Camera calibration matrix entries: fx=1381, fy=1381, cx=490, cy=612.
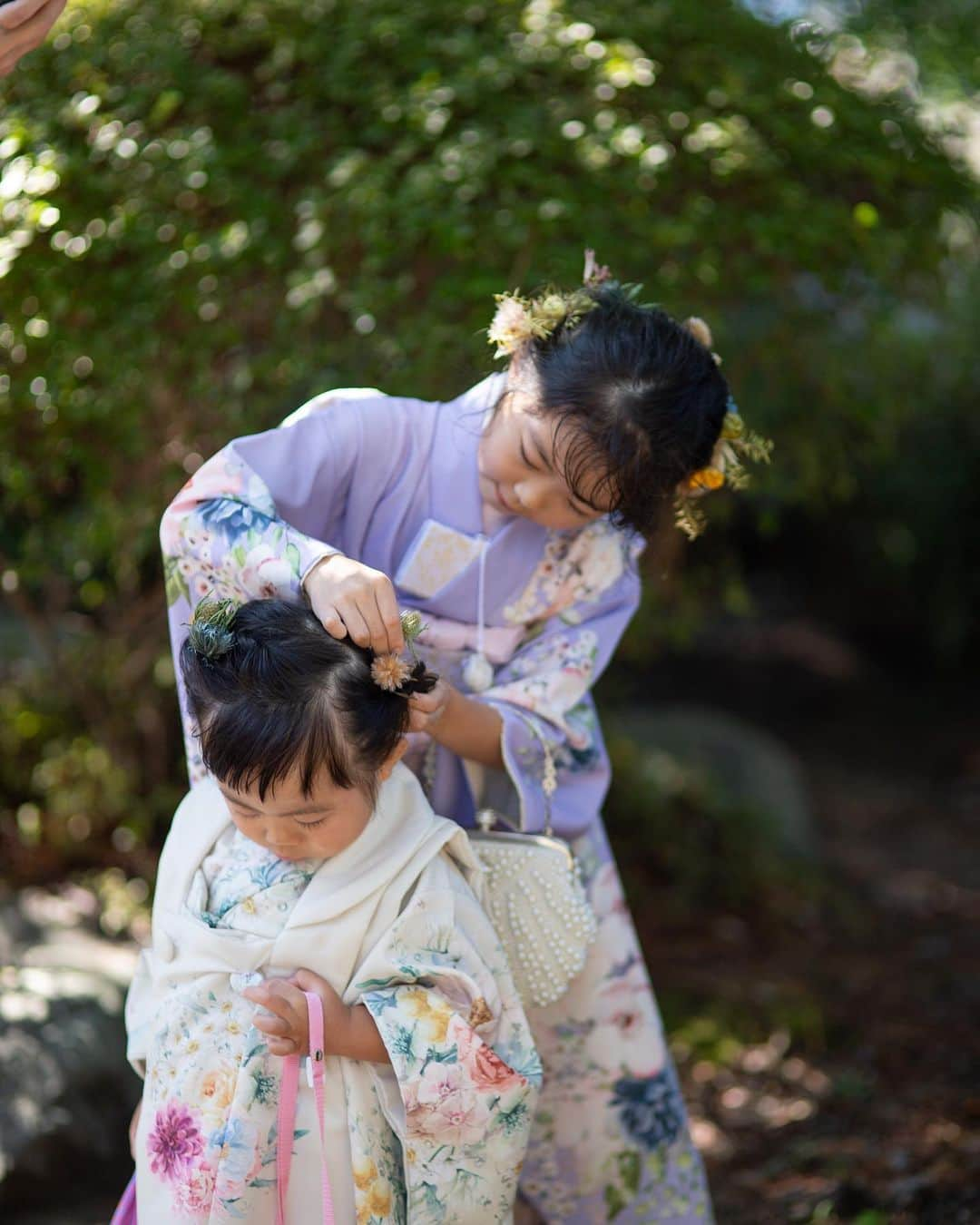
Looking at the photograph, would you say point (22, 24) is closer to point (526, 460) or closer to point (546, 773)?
point (526, 460)

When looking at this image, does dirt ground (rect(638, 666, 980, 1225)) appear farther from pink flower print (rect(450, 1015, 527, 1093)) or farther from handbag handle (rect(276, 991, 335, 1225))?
handbag handle (rect(276, 991, 335, 1225))

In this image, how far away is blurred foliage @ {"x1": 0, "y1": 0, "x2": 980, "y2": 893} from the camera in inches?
121

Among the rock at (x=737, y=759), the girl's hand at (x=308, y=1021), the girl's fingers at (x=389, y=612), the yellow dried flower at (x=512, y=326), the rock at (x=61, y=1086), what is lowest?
the rock at (x=737, y=759)

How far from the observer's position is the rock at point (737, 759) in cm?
538

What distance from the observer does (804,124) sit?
11.2ft

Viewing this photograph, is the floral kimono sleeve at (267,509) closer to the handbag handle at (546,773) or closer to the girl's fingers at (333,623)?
the girl's fingers at (333,623)

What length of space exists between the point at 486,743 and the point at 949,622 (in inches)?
224

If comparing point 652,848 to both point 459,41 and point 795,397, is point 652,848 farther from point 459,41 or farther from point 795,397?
point 459,41

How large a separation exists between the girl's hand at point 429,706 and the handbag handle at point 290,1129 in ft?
1.37

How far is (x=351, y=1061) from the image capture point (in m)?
1.96

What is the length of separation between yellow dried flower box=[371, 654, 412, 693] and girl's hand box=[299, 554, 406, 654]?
0.10ft

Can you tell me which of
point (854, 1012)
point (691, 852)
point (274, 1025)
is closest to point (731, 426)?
point (274, 1025)

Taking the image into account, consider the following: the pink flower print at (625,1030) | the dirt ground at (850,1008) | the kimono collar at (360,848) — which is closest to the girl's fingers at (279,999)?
the kimono collar at (360,848)

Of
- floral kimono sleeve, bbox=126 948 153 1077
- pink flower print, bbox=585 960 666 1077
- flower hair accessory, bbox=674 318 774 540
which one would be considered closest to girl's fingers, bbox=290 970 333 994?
floral kimono sleeve, bbox=126 948 153 1077
